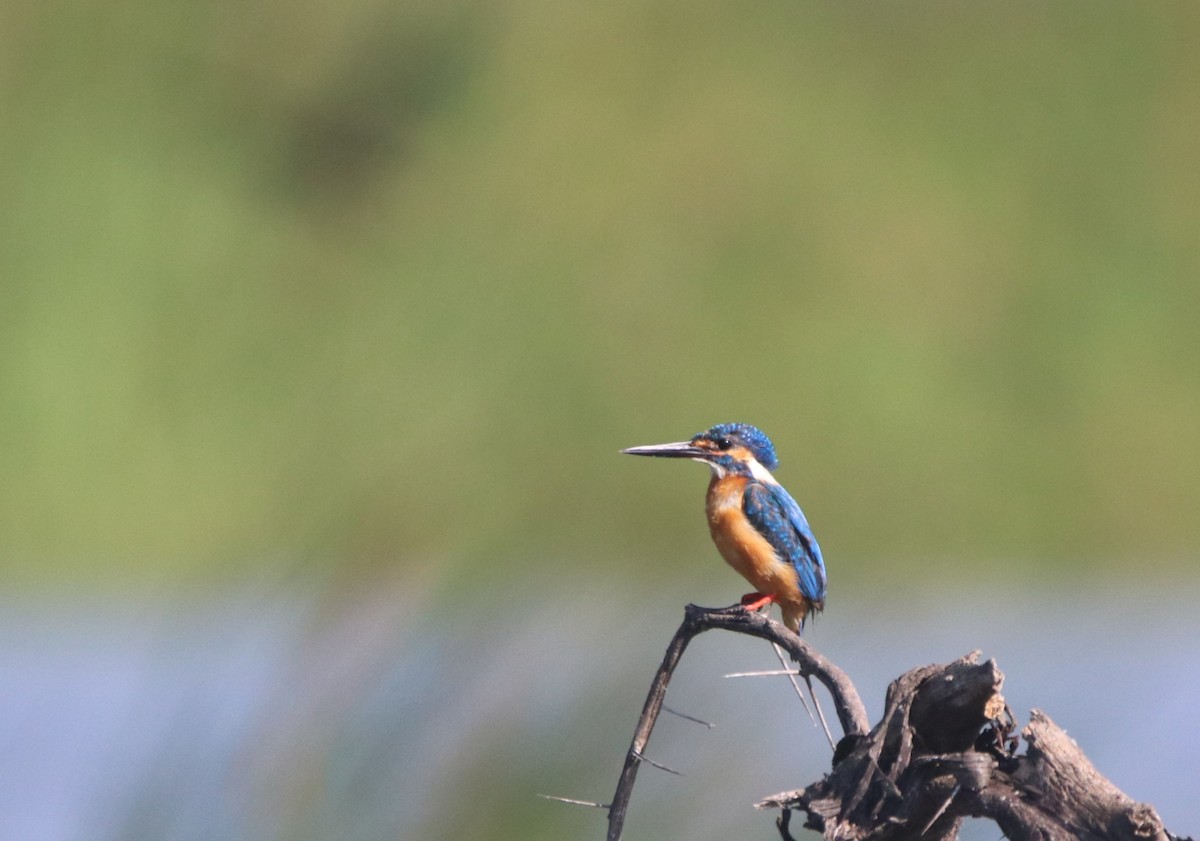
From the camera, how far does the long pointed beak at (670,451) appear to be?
177 cm

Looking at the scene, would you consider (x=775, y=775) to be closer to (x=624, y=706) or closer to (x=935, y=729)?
(x=624, y=706)

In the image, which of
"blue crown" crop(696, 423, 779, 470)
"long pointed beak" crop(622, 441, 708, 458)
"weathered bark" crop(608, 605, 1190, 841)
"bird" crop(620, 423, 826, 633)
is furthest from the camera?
"blue crown" crop(696, 423, 779, 470)

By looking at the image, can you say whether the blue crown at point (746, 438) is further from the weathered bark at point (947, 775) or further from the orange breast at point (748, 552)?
the weathered bark at point (947, 775)

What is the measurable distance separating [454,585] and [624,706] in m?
0.19

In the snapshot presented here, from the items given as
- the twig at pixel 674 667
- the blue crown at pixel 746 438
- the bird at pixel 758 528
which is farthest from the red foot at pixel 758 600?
the twig at pixel 674 667

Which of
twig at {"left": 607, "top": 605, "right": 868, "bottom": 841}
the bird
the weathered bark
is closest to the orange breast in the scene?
the bird

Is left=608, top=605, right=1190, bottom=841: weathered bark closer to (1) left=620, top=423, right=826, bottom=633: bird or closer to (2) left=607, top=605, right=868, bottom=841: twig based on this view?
(2) left=607, top=605, right=868, bottom=841: twig

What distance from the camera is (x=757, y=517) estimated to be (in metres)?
1.90

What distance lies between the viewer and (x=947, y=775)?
82 centimetres

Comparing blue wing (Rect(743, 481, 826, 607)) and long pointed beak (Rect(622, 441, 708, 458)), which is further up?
long pointed beak (Rect(622, 441, 708, 458))

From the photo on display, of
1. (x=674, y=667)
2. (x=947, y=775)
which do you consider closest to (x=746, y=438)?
(x=674, y=667)

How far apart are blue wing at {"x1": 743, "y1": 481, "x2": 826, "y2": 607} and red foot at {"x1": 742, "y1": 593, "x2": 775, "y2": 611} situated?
46 millimetres

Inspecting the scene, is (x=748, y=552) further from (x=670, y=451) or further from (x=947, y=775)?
(x=947, y=775)

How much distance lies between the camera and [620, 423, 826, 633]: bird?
187 centimetres
